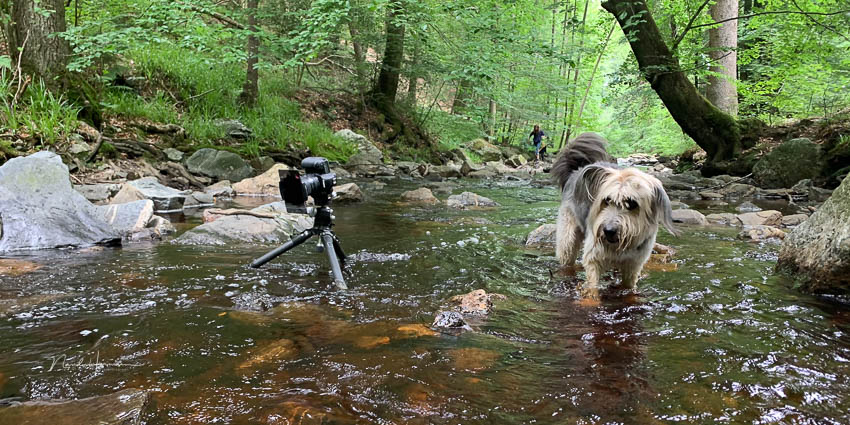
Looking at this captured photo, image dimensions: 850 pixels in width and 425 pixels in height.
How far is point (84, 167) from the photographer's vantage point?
28.9 feet

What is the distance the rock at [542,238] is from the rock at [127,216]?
4725 mm

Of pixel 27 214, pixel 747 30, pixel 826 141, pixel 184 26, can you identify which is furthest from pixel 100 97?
pixel 747 30

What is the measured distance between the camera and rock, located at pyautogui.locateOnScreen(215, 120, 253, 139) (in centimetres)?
1317

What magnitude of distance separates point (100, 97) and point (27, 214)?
7.05 metres

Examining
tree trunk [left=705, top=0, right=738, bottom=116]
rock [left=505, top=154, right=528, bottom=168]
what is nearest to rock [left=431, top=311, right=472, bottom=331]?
tree trunk [left=705, top=0, right=738, bottom=116]

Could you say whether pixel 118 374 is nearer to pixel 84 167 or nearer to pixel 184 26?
pixel 84 167

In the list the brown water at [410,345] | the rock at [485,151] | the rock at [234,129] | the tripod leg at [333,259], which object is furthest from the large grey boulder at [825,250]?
the rock at [485,151]

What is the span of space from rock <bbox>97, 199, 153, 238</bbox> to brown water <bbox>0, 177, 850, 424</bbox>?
0.99 m

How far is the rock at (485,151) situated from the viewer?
2736 centimetres

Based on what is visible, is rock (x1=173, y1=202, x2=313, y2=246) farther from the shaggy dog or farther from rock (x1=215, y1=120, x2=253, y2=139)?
rock (x1=215, y1=120, x2=253, y2=139)

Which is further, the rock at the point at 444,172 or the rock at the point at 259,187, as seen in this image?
the rock at the point at 444,172

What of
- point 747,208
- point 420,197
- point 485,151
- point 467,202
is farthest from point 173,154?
point 485,151

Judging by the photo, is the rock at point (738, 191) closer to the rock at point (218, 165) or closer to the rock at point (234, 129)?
the rock at point (218, 165)

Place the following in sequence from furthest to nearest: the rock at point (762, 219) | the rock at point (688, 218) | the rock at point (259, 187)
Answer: the rock at point (259, 187)
the rock at point (688, 218)
the rock at point (762, 219)
